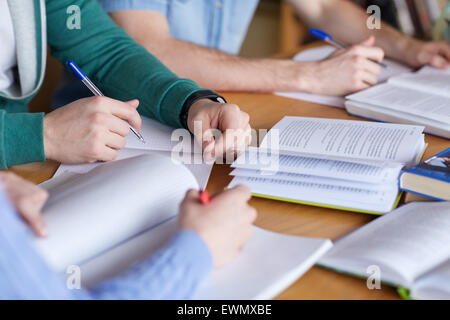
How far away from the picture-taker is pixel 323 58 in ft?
4.47

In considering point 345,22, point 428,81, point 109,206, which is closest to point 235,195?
point 109,206

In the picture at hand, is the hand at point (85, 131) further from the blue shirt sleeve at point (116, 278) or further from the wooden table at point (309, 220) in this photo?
the blue shirt sleeve at point (116, 278)

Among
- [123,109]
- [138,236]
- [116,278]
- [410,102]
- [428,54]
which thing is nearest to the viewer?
[116,278]

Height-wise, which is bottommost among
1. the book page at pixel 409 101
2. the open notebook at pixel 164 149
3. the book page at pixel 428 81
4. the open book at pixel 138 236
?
the open notebook at pixel 164 149

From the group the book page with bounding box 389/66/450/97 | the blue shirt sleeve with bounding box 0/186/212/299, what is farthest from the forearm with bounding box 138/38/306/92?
the blue shirt sleeve with bounding box 0/186/212/299

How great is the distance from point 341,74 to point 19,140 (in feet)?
2.35

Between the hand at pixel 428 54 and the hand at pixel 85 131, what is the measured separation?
87cm

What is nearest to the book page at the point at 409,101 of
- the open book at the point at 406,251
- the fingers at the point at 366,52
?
the fingers at the point at 366,52

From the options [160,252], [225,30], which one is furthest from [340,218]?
[225,30]

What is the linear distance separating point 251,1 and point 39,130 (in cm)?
93

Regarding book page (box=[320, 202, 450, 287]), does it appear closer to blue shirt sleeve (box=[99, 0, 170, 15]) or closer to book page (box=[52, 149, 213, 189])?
book page (box=[52, 149, 213, 189])

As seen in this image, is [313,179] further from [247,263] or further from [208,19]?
[208,19]

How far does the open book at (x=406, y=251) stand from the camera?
20.4 inches

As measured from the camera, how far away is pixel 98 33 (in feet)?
3.53
